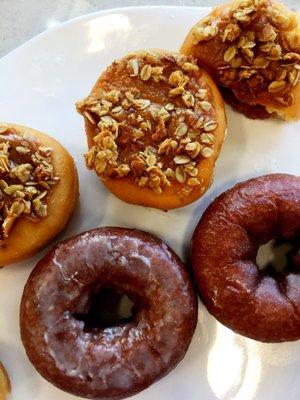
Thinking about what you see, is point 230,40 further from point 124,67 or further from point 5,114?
point 5,114

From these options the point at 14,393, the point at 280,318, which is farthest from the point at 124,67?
the point at 14,393

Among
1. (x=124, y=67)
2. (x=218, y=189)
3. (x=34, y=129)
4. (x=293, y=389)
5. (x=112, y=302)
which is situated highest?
(x=124, y=67)

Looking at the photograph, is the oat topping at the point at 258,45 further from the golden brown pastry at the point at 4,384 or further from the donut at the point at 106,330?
the golden brown pastry at the point at 4,384

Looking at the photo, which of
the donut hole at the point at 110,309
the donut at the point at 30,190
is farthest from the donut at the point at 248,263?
the donut at the point at 30,190

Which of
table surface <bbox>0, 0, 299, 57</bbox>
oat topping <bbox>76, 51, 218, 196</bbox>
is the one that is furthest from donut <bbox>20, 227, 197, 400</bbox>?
table surface <bbox>0, 0, 299, 57</bbox>

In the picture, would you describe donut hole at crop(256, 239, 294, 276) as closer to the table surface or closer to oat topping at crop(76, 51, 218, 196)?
oat topping at crop(76, 51, 218, 196)

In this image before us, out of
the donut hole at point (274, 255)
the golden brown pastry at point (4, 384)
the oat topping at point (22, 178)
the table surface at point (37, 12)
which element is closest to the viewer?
the oat topping at point (22, 178)
